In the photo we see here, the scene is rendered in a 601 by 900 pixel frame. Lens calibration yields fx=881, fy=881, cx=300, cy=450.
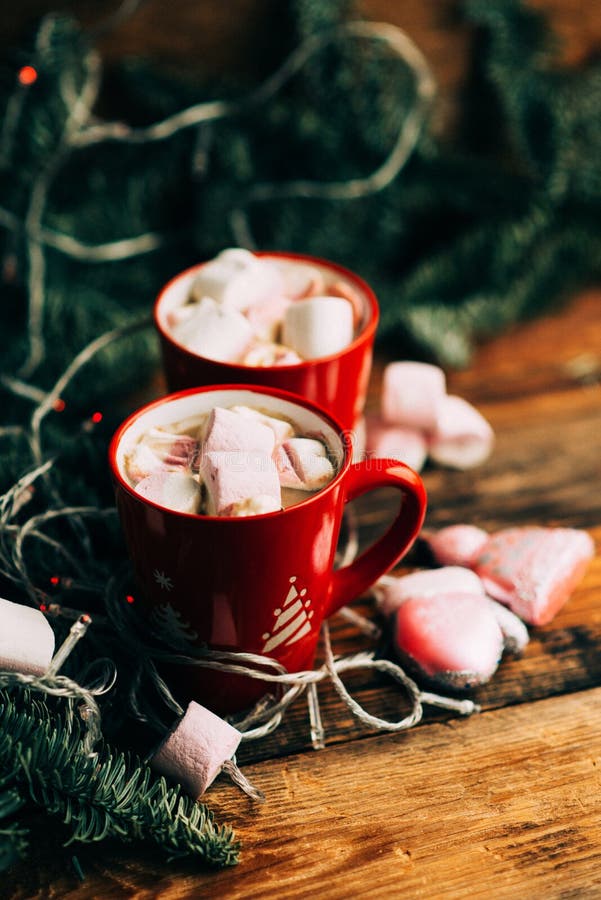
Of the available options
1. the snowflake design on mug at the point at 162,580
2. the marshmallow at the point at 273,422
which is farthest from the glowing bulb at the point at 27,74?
the snowflake design on mug at the point at 162,580

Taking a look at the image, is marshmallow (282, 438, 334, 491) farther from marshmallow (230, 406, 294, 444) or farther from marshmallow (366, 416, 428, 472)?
marshmallow (366, 416, 428, 472)

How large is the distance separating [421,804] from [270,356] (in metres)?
0.37

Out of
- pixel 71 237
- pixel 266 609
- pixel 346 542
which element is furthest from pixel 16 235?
pixel 266 609

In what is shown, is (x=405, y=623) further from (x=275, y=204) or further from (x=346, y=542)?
(x=275, y=204)

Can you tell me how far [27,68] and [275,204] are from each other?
34cm

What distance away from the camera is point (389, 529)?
0.67 m

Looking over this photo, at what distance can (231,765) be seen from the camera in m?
0.62

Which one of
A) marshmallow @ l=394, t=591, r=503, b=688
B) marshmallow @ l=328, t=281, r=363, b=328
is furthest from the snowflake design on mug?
marshmallow @ l=328, t=281, r=363, b=328

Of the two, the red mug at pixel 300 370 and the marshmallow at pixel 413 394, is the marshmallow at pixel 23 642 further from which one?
the marshmallow at pixel 413 394

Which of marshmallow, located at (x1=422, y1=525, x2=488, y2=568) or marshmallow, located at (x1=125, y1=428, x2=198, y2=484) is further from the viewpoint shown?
marshmallow, located at (x1=422, y1=525, x2=488, y2=568)

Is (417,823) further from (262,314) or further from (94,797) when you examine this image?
(262,314)

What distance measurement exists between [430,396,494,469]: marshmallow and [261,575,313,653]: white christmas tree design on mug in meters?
0.37

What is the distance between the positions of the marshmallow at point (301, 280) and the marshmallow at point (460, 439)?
0.20 meters

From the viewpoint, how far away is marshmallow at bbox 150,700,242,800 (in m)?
0.59
